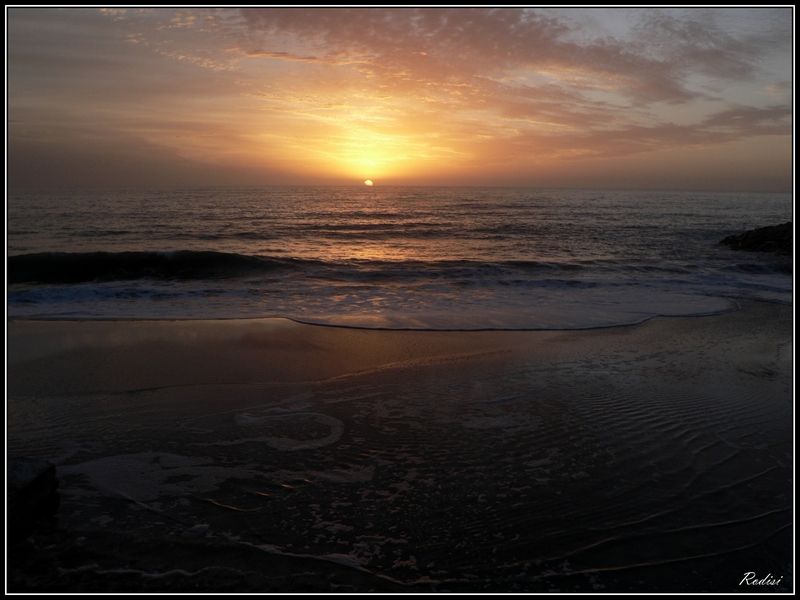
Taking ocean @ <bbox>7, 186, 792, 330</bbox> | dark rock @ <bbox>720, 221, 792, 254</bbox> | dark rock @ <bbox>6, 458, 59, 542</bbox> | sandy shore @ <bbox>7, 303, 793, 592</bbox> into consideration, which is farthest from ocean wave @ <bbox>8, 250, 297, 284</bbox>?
dark rock @ <bbox>720, 221, 792, 254</bbox>

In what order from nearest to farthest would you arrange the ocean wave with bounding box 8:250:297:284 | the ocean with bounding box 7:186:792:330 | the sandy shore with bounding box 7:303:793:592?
1. the sandy shore with bounding box 7:303:793:592
2. the ocean with bounding box 7:186:792:330
3. the ocean wave with bounding box 8:250:297:284

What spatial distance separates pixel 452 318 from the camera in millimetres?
11219

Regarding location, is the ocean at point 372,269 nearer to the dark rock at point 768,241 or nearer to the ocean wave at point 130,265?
the ocean wave at point 130,265

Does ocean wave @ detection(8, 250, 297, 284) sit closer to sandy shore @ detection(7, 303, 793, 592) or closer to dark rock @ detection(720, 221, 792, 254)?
sandy shore @ detection(7, 303, 793, 592)

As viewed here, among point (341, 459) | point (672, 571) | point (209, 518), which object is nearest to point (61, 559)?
point (209, 518)

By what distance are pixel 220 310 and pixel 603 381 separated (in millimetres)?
7898

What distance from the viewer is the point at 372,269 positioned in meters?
19.3

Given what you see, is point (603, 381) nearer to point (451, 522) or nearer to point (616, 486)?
point (616, 486)

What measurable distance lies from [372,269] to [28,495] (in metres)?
16.0

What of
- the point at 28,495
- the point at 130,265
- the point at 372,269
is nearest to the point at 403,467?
the point at 28,495

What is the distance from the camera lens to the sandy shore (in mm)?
Answer: 3422

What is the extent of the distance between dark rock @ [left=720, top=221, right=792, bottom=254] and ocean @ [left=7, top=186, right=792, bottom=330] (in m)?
1.40

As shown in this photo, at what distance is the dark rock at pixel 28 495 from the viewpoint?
3.45 metres

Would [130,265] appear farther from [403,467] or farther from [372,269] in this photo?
[403,467]
